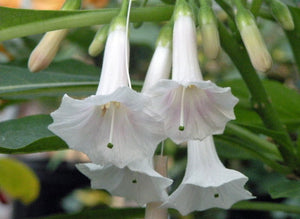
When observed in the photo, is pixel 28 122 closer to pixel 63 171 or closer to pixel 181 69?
pixel 181 69

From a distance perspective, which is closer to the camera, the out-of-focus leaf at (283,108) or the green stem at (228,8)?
the green stem at (228,8)

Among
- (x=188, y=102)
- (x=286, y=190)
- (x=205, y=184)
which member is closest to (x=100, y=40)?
(x=188, y=102)

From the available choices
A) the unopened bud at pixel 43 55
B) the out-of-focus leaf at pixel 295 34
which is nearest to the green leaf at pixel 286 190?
the out-of-focus leaf at pixel 295 34

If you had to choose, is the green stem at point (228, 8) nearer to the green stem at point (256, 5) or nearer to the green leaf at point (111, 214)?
the green stem at point (256, 5)

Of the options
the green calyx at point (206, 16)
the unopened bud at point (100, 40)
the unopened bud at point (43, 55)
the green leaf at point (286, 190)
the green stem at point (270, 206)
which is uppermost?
the green calyx at point (206, 16)

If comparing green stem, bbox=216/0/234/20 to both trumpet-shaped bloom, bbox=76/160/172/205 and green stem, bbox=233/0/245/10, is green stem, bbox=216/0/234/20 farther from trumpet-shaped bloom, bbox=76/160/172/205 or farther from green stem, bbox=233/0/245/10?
trumpet-shaped bloom, bbox=76/160/172/205

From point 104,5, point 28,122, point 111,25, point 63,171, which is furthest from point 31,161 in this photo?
point 111,25

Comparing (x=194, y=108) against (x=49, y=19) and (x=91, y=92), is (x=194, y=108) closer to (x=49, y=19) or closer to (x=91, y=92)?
(x=49, y=19)
